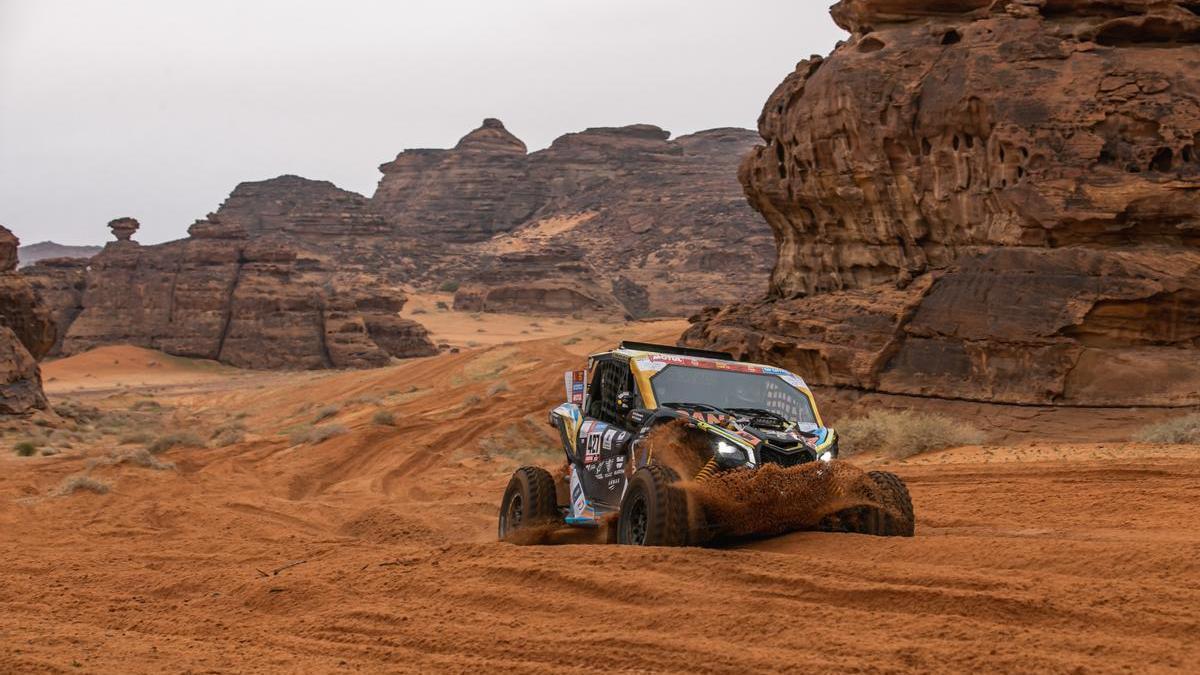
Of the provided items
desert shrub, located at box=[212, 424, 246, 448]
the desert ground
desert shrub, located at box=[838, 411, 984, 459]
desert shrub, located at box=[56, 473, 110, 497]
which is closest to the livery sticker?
the desert ground

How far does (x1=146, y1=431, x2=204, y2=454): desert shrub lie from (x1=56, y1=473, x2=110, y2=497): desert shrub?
7.19 meters

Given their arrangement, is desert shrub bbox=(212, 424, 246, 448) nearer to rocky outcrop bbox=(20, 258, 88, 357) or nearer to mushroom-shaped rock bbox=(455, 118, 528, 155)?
rocky outcrop bbox=(20, 258, 88, 357)

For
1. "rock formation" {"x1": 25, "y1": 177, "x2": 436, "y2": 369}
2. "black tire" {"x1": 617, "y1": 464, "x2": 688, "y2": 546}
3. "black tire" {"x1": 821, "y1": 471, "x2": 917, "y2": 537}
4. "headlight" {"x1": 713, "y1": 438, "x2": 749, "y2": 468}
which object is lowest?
"black tire" {"x1": 821, "y1": 471, "x2": 917, "y2": 537}

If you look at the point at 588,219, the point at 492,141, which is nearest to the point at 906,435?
the point at 588,219

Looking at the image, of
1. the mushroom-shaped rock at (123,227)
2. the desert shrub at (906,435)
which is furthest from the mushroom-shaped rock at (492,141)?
the desert shrub at (906,435)

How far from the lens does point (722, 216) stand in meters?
98.5

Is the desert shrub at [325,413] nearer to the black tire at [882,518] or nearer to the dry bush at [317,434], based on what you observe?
the dry bush at [317,434]

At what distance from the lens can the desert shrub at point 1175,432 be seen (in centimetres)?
1398

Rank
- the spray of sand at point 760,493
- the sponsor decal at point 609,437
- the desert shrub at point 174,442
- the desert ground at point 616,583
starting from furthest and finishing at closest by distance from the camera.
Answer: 1. the desert shrub at point 174,442
2. the sponsor decal at point 609,437
3. the spray of sand at point 760,493
4. the desert ground at point 616,583

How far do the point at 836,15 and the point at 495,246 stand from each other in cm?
8830

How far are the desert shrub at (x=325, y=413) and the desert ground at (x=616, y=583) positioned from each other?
12.3m

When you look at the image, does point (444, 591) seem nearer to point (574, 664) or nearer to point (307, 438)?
point (574, 664)

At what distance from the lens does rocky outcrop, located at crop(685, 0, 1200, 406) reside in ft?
54.3

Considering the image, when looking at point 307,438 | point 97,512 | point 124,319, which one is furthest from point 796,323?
point 124,319
